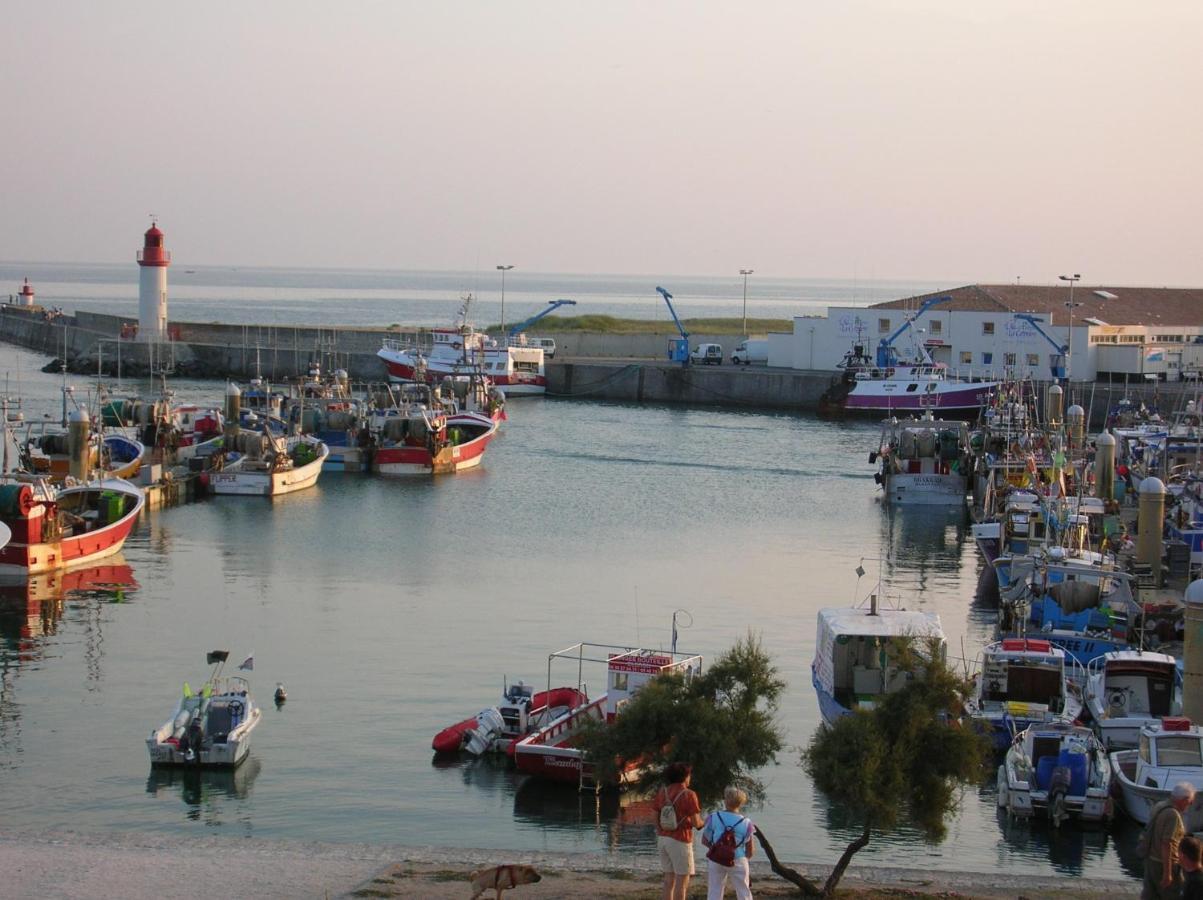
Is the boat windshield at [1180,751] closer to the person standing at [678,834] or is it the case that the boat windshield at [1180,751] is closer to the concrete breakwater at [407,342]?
the person standing at [678,834]

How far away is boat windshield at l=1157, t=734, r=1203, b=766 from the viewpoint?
16.6 m

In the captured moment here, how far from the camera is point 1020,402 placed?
2071 inches

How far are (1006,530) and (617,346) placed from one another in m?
59.7

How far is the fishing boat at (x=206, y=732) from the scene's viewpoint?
60.8ft

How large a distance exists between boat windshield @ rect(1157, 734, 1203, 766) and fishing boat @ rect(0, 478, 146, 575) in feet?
68.8

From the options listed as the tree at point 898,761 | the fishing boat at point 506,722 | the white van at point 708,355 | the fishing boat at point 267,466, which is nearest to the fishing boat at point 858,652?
the fishing boat at point 506,722

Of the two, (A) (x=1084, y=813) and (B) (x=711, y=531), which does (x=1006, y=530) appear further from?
(A) (x=1084, y=813)

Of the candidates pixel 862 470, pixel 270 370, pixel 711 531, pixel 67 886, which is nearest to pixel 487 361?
pixel 270 370

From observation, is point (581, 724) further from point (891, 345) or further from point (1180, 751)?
point (891, 345)

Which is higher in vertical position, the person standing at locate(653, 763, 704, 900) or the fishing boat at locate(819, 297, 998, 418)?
the fishing boat at locate(819, 297, 998, 418)

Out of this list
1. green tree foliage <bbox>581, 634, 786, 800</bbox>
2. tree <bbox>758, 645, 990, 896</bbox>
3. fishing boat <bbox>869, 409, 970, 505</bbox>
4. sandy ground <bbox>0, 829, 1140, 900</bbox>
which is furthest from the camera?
fishing boat <bbox>869, 409, 970, 505</bbox>

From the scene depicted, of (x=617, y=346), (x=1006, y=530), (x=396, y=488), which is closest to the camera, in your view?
(x=1006, y=530)

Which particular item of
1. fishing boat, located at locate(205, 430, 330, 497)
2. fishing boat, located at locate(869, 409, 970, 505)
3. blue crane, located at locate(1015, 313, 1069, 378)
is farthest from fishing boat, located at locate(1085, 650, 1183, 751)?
blue crane, located at locate(1015, 313, 1069, 378)

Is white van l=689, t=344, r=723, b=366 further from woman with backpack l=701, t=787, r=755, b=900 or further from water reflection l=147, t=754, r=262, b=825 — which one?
woman with backpack l=701, t=787, r=755, b=900
